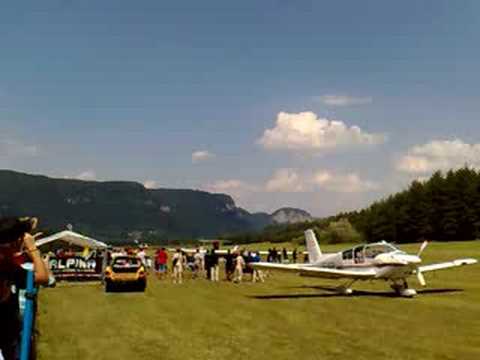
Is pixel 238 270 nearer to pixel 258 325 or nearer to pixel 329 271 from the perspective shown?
pixel 329 271

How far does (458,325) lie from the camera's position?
52.9 feet

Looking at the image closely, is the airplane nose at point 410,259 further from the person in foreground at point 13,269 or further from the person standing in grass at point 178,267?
the person in foreground at point 13,269

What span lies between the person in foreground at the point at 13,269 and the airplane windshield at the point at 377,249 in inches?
852

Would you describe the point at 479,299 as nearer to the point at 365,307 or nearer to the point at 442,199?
the point at 365,307

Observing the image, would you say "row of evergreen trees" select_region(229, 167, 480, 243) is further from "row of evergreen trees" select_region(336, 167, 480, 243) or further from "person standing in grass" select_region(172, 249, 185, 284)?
"person standing in grass" select_region(172, 249, 185, 284)

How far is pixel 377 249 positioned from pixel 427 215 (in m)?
90.0

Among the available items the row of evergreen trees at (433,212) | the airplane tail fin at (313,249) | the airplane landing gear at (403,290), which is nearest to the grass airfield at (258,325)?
the airplane landing gear at (403,290)

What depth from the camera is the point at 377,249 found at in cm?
2538

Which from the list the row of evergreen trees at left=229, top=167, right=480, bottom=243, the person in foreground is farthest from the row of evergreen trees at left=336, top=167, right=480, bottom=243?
the person in foreground

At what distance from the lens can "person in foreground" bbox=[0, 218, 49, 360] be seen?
4.66 metres

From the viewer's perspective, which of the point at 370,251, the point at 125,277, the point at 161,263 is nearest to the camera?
the point at 370,251

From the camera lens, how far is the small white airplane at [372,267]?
2408 cm

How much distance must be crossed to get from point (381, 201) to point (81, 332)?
118345mm

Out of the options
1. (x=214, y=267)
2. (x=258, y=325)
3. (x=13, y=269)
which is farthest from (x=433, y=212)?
(x=13, y=269)
